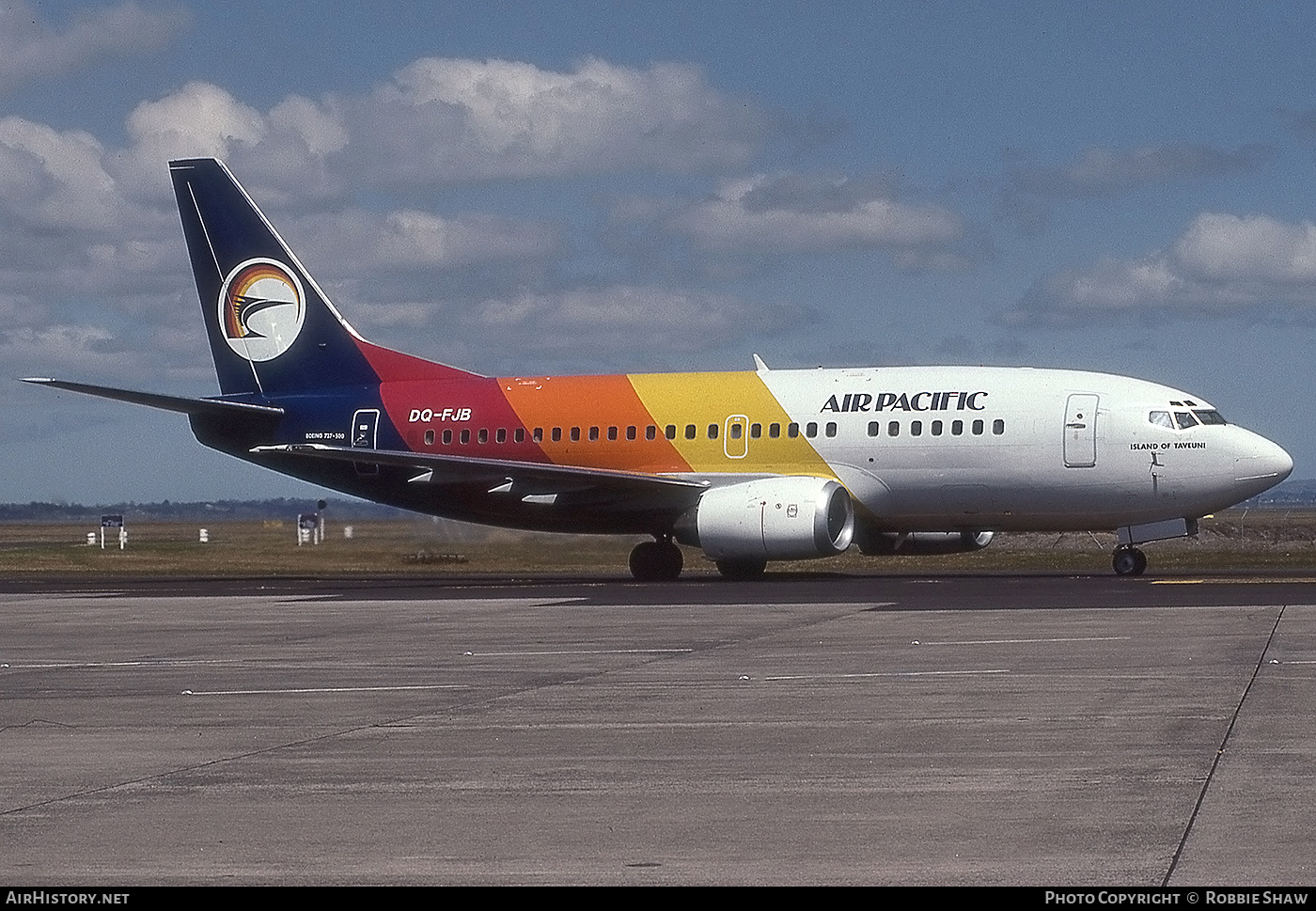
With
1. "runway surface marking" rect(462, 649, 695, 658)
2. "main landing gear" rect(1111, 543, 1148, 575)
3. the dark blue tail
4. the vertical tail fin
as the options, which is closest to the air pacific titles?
"main landing gear" rect(1111, 543, 1148, 575)

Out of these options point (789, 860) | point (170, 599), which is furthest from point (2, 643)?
point (789, 860)

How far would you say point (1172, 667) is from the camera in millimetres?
15711

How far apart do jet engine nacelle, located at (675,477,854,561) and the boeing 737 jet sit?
0.05 meters

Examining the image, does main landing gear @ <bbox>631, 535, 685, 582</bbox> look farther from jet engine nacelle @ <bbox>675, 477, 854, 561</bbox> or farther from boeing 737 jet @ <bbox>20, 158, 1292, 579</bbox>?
jet engine nacelle @ <bbox>675, 477, 854, 561</bbox>

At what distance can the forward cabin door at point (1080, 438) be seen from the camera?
33125mm

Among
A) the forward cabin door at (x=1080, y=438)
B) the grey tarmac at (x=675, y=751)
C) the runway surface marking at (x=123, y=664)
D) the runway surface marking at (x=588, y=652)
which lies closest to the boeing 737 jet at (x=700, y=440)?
the forward cabin door at (x=1080, y=438)

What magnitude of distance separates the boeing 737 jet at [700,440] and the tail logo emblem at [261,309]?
0.15 ft

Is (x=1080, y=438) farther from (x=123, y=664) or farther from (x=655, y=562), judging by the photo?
(x=123, y=664)

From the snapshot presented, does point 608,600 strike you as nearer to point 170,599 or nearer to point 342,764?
point 170,599

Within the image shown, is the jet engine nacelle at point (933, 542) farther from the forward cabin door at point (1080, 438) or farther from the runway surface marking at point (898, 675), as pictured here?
the runway surface marking at point (898, 675)

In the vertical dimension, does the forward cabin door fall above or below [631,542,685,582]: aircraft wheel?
above

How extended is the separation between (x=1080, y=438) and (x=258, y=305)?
1869 centimetres

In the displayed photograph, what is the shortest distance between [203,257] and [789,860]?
35.9m

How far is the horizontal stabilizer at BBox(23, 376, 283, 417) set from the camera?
35116mm
